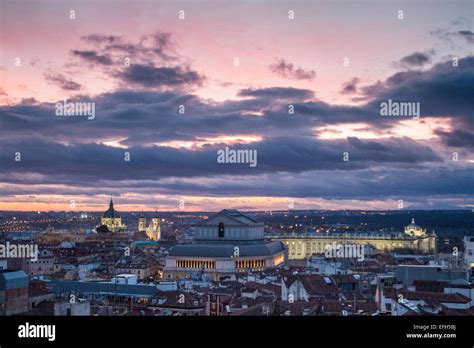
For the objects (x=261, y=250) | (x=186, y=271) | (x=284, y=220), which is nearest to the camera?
(x=186, y=271)

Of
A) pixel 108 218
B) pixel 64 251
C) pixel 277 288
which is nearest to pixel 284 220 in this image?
pixel 108 218

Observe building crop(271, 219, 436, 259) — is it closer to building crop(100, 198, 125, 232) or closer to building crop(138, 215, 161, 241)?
building crop(138, 215, 161, 241)

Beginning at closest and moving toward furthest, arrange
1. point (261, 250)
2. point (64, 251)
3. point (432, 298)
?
1. point (432, 298)
2. point (261, 250)
3. point (64, 251)

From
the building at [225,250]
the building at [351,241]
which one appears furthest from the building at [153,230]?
the building at [225,250]

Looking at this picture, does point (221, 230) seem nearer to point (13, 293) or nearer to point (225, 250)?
point (225, 250)
